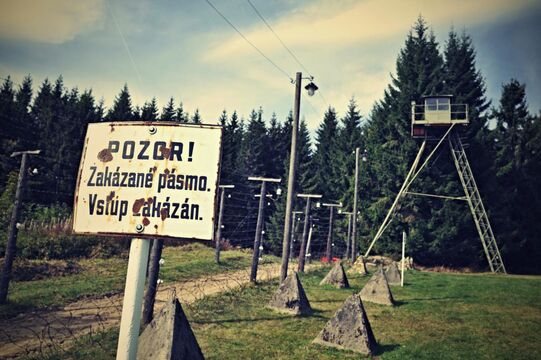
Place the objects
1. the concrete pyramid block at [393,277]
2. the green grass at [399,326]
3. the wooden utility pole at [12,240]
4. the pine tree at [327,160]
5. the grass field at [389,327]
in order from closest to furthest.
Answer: the grass field at [389,327] < the green grass at [399,326] < the wooden utility pole at [12,240] < the concrete pyramid block at [393,277] < the pine tree at [327,160]

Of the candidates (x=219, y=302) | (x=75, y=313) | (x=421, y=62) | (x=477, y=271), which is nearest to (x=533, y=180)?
(x=477, y=271)

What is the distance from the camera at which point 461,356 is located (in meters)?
7.59

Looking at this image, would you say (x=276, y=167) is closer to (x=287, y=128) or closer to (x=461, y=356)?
(x=287, y=128)

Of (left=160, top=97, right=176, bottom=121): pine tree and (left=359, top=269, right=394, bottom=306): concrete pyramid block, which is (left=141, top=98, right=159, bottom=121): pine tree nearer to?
(left=160, top=97, right=176, bottom=121): pine tree

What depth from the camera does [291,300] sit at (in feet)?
34.1

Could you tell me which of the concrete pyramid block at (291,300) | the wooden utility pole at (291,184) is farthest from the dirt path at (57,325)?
the wooden utility pole at (291,184)

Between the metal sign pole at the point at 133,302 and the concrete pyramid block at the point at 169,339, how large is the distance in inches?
83.0

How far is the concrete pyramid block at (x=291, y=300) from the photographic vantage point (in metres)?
10.3

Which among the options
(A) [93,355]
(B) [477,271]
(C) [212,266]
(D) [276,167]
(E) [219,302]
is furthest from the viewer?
(D) [276,167]

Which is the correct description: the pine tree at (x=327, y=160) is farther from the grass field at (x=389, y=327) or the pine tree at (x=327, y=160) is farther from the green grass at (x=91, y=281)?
the grass field at (x=389, y=327)

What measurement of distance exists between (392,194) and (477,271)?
32.0 feet

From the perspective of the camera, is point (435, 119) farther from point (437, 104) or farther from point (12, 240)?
point (12, 240)

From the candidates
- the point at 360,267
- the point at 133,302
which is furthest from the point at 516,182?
the point at 133,302

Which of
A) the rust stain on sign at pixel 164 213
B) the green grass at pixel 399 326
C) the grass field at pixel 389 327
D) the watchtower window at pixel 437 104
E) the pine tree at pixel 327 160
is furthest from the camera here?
the pine tree at pixel 327 160
